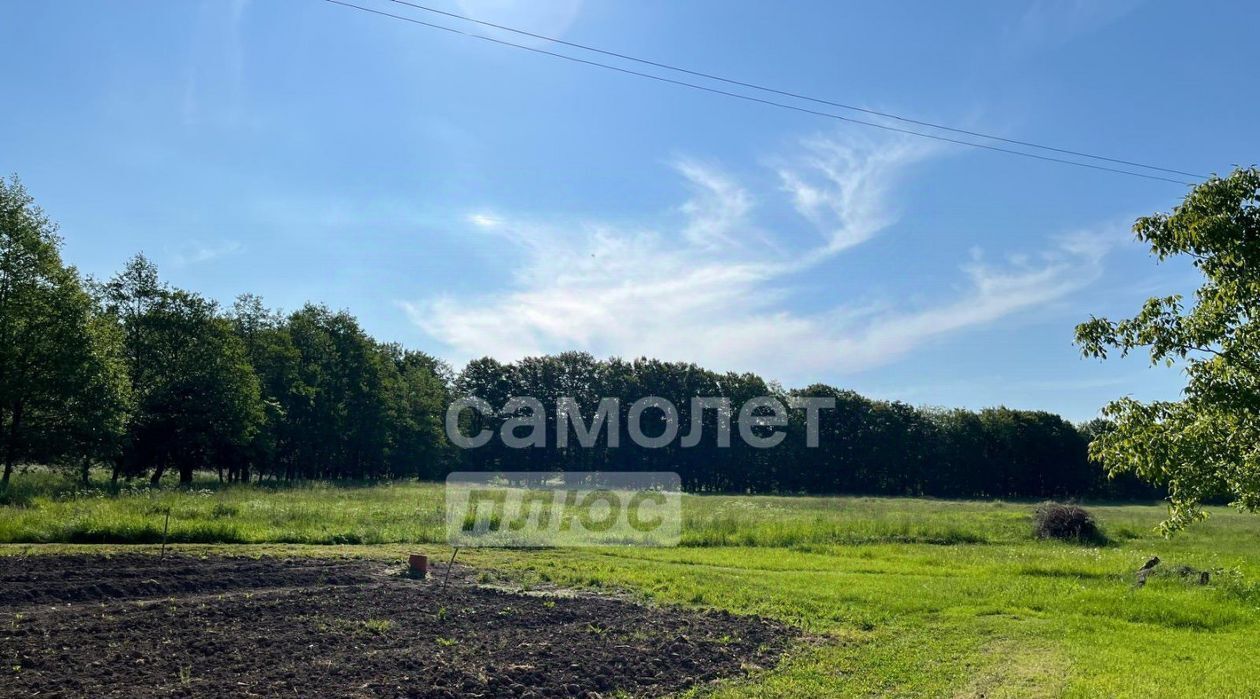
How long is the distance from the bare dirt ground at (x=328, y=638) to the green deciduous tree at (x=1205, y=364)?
6.44 meters

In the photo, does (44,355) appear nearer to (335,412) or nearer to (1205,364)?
(335,412)

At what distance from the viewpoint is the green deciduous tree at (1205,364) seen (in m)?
11.2

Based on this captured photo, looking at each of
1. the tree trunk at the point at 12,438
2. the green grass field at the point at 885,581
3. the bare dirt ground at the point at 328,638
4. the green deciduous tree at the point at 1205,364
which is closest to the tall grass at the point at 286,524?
the green grass field at the point at 885,581

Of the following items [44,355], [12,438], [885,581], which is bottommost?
[885,581]

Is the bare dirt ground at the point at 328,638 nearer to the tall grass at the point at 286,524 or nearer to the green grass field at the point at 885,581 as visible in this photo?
the green grass field at the point at 885,581

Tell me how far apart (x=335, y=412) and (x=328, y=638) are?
59.9m

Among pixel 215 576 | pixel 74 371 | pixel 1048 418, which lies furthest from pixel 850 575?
pixel 1048 418

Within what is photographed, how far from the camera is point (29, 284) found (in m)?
34.8

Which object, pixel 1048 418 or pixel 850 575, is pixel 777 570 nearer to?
pixel 850 575

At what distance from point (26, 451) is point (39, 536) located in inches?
780

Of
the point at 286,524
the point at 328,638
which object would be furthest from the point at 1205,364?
the point at 286,524

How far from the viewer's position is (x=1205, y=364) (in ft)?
38.7

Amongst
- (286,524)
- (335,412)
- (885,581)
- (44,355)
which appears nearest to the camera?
(885,581)

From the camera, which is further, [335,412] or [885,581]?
[335,412]
